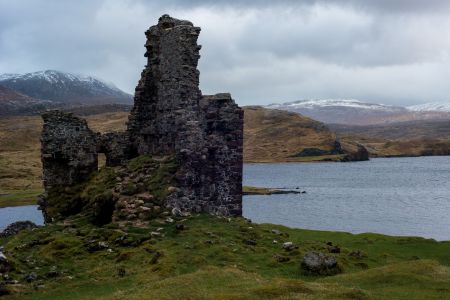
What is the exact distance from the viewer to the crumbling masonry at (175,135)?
30.9 metres

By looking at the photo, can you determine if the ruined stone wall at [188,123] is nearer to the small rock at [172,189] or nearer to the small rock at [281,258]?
the small rock at [172,189]

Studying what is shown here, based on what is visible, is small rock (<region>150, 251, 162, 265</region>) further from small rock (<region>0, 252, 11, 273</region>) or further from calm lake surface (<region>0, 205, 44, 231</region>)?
calm lake surface (<region>0, 205, 44, 231</region>)

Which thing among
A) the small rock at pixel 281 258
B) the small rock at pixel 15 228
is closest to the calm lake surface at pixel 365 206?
the small rock at pixel 15 228

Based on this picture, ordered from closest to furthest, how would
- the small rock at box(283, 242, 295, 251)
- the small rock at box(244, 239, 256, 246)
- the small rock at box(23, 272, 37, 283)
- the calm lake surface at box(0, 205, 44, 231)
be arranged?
the small rock at box(23, 272, 37, 283) → the small rock at box(283, 242, 295, 251) → the small rock at box(244, 239, 256, 246) → the calm lake surface at box(0, 205, 44, 231)

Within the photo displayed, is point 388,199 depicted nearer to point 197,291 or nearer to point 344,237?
point 344,237

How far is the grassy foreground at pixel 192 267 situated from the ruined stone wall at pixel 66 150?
17.5 ft

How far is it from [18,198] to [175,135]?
7627cm

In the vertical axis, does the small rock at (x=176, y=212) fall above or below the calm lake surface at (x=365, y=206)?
above

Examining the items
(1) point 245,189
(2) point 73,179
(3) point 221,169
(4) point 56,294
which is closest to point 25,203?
→ (1) point 245,189

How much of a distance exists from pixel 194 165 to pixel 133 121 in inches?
277

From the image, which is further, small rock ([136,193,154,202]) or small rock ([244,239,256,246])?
small rock ([136,193,154,202])

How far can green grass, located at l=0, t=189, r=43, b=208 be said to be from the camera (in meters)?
95.7

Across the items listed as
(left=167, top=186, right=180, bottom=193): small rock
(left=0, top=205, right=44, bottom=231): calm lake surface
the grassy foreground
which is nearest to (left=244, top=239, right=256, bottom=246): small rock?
the grassy foreground

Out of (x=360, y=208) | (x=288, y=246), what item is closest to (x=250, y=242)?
(x=288, y=246)
